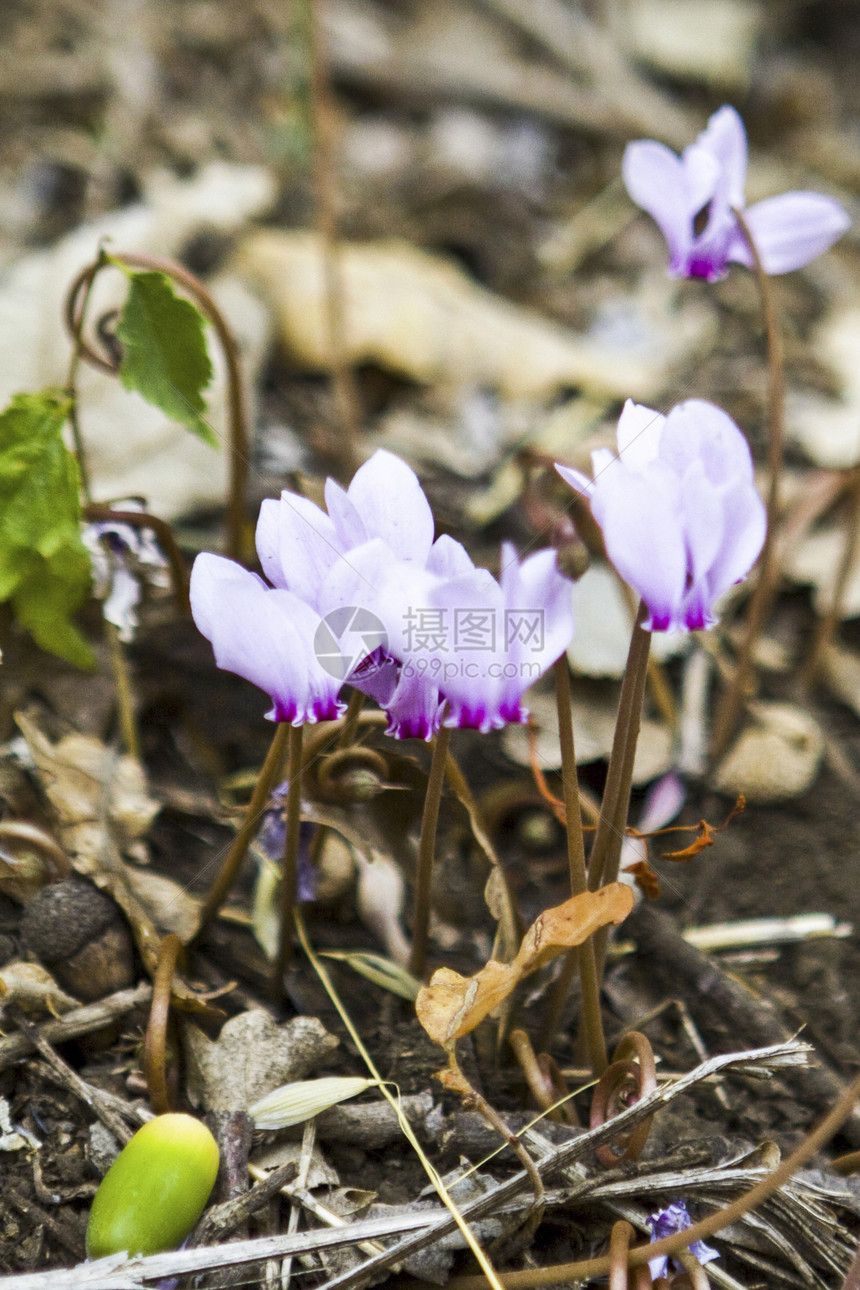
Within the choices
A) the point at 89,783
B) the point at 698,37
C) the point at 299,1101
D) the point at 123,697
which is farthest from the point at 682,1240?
the point at 698,37

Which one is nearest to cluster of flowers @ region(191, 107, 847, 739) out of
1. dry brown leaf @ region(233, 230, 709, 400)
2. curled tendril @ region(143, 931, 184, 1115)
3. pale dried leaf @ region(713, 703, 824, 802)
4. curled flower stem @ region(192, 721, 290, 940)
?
curled flower stem @ region(192, 721, 290, 940)

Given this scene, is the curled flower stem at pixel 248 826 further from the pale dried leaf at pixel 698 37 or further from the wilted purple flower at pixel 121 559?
the pale dried leaf at pixel 698 37

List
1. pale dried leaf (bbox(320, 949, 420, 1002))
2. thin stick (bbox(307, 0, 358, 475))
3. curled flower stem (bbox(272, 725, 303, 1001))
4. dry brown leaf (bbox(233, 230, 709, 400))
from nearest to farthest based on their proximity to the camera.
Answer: curled flower stem (bbox(272, 725, 303, 1001))
pale dried leaf (bbox(320, 949, 420, 1002))
thin stick (bbox(307, 0, 358, 475))
dry brown leaf (bbox(233, 230, 709, 400))

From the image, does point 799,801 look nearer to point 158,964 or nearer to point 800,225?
point 800,225

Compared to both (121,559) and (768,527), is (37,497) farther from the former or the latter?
(768,527)

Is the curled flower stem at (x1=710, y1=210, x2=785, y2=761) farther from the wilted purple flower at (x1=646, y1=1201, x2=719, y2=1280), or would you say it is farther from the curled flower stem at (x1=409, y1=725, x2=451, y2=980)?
the wilted purple flower at (x1=646, y1=1201, x2=719, y2=1280)

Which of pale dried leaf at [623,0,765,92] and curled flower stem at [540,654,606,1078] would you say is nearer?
curled flower stem at [540,654,606,1078]
